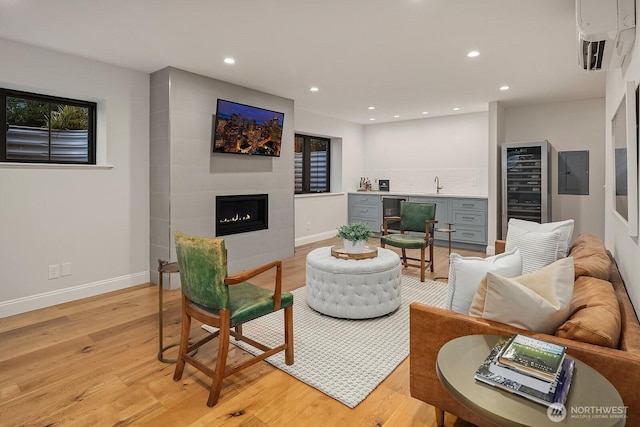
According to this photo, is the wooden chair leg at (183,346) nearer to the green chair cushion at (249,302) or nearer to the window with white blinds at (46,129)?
the green chair cushion at (249,302)

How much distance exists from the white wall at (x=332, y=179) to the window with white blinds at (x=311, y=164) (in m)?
0.17

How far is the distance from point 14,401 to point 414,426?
7.40 feet

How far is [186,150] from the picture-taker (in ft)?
14.0

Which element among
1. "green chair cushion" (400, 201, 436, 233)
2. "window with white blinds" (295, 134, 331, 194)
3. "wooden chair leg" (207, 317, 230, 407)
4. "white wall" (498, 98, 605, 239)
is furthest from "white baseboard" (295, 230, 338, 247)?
"wooden chair leg" (207, 317, 230, 407)

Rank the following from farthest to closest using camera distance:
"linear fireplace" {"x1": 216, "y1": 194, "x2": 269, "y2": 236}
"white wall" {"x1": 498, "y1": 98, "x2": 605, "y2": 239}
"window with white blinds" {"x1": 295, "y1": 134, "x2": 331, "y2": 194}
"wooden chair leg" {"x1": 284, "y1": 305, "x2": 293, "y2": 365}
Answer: "window with white blinds" {"x1": 295, "y1": 134, "x2": 331, "y2": 194}
"white wall" {"x1": 498, "y1": 98, "x2": 605, "y2": 239}
"linear fireplace" {"x1": 216, "y1": 194, "x2": 269, "y2": 236}
"wooden chair leg" {"x1": 284, "y1": 305, "x2": 293, "y2": 365}

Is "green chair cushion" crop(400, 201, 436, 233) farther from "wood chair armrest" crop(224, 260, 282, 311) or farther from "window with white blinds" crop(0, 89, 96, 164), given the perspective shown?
"window with white blinds" crop(0, 89, 96, 164)

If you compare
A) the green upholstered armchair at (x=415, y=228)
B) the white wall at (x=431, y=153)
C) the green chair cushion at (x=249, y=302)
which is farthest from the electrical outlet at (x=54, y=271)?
the white wall at (x=431, y=153)

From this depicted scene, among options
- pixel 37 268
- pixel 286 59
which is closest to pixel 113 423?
pixel 37 268

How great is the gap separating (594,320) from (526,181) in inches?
190

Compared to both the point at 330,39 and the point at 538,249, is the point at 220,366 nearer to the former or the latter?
the point at 538,249

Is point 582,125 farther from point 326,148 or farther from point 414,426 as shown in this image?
point 414,426

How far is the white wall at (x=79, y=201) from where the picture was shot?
3395 mm

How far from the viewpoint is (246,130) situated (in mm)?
4859

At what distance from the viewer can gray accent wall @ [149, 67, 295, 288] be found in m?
4.13
